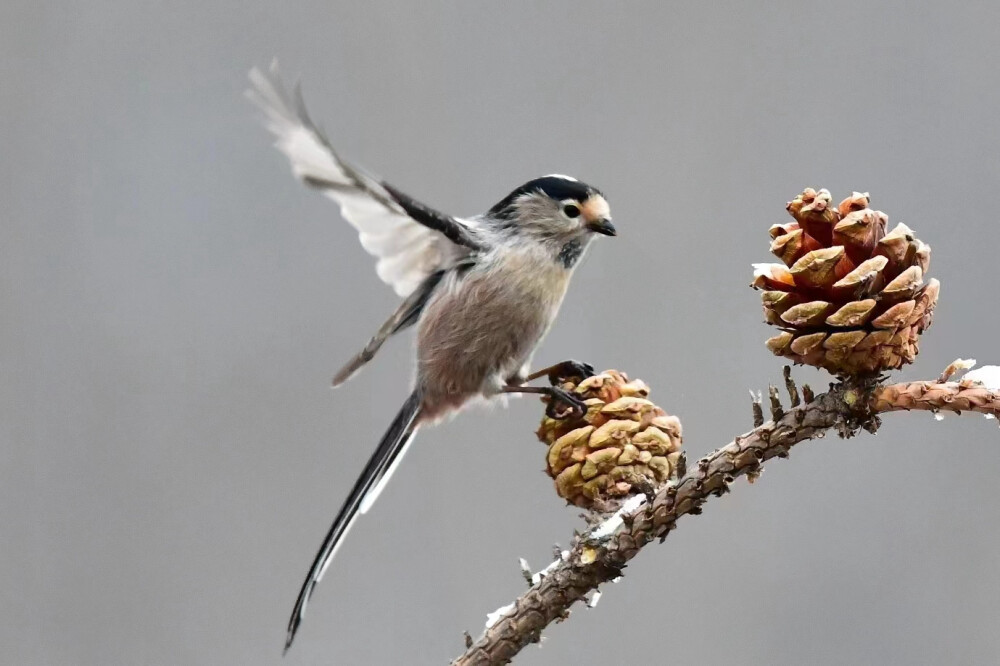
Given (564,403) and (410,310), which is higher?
(410,310)

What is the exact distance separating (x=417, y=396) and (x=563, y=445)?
14.5 inches

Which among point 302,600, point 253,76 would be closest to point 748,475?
point 302,600

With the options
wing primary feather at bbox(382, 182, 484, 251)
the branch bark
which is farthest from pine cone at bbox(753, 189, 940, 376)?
wing primary feather at bbox(382, 182, 484, 251)

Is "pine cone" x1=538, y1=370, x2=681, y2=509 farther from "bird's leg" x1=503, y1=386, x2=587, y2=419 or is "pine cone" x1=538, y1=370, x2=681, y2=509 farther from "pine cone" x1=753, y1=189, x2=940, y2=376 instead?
"pine cone" x1=753, y1=189, x2=940, y2=376

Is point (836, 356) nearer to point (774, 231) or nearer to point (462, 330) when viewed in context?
point (774, 231)

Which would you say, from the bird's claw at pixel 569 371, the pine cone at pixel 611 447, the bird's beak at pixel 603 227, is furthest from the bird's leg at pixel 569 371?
the bird's beak at pixel 603 227

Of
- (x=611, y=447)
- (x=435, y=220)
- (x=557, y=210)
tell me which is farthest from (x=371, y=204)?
(x=611, y=447)

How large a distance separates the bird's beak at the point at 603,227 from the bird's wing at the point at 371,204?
11 centimetres

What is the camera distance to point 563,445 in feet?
1.70

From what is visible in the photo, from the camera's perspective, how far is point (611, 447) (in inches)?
20.0

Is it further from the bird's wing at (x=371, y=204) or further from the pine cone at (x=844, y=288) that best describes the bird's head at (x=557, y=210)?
the pine cone at (x=844, y=288)

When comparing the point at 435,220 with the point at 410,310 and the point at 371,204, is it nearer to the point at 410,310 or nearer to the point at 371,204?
the point at 371,204

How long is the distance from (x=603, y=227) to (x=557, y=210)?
0.05 metres

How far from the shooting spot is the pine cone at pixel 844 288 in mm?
403
